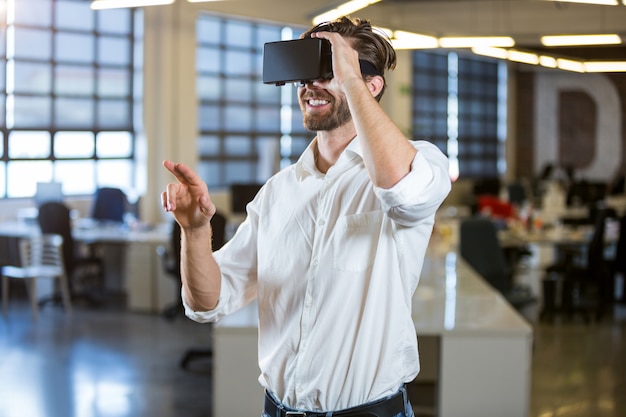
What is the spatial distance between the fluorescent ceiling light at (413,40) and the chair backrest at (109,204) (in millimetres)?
3527

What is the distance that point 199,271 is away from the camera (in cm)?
192

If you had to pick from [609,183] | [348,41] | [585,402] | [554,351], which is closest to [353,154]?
[348,41]

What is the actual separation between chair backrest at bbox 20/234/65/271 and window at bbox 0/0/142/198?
5.26 ft

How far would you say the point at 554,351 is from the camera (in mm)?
7516

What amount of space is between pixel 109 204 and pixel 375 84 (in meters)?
8.79

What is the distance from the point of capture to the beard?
1.85 metres

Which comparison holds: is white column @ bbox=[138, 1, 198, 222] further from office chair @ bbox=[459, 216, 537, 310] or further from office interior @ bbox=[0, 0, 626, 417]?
office chair @ bbox=[459, 216, 537, 310]

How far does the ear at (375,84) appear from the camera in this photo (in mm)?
1902

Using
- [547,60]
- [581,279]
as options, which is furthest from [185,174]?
[547,60]

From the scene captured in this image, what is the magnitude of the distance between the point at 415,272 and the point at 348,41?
48cm

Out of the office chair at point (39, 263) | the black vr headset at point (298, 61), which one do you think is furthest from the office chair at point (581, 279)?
the black vr headset at point (298, 61)

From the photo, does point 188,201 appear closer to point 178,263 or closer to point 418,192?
point 418,192

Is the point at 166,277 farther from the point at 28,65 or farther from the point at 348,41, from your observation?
the point at 348,41

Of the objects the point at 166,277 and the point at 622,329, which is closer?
the point at 622,329
